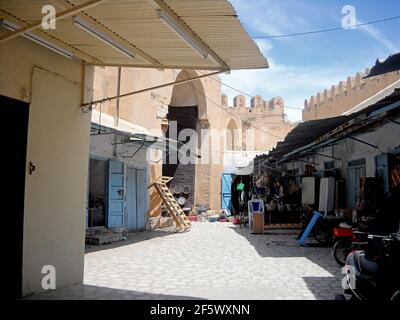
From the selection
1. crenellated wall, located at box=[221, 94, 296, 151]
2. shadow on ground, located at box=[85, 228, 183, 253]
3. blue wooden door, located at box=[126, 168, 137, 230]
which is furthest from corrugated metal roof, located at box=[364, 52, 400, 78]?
crenellated wall, located at box=[221, 94, 296, 151]

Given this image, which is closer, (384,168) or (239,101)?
(384,168)

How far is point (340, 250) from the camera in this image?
8117mm

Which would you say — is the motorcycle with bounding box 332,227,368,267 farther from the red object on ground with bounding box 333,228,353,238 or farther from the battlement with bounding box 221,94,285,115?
the battlement with bounding box 221,94,285,115

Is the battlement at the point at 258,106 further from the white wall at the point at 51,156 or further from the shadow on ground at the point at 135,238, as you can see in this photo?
the white wall at the point at 51,156

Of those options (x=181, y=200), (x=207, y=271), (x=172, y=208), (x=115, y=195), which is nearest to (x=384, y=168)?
(x=207, y=271)

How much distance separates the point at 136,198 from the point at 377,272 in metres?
10.5

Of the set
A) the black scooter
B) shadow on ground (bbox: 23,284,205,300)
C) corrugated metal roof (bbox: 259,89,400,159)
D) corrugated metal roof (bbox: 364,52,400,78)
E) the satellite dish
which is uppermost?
corrugated metal roof (bbox: 364,52,400,78)

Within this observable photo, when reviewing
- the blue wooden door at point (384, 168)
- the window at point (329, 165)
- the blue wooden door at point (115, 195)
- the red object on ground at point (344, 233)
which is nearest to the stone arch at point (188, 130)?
the blue wooden door at point (115, 195)

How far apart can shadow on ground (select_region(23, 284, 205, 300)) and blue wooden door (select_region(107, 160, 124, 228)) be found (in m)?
6.45

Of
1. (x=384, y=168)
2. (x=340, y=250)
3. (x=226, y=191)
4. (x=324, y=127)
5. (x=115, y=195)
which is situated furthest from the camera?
(x=226, y=191)

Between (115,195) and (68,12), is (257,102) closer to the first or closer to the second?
(115,195)

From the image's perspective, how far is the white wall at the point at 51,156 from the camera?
4922 millimetres

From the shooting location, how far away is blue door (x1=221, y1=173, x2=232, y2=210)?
22.1 metres
